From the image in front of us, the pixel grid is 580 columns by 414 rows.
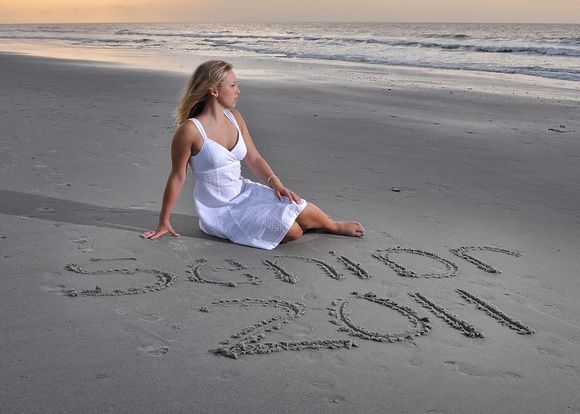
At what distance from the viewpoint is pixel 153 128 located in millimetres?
8172

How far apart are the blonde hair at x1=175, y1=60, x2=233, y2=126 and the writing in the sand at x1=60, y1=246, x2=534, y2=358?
1072mm

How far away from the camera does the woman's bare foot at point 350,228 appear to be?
4512 millimetres

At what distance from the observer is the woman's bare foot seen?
178 inches

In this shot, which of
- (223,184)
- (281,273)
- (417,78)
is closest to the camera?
(281,273)

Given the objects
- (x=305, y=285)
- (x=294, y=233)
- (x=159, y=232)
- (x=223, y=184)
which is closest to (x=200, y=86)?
(x=223, y=184)

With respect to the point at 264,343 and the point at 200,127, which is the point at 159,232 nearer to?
the point at 200,127

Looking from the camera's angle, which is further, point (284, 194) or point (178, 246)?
point (284, 194)

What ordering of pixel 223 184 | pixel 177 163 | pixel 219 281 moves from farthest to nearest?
pixel 223 184 → pixel 177 163 → pixel 219 281

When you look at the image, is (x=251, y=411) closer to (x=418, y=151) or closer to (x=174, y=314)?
(x=174, y=314)

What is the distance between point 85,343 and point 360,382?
1184 mm

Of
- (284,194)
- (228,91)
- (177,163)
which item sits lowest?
(284,194)

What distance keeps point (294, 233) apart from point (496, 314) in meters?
1.49

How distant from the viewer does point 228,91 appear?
423 cm

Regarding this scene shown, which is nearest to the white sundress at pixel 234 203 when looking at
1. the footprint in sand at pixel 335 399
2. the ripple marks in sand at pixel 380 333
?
the ripple marks in sand at pixel 380 333
